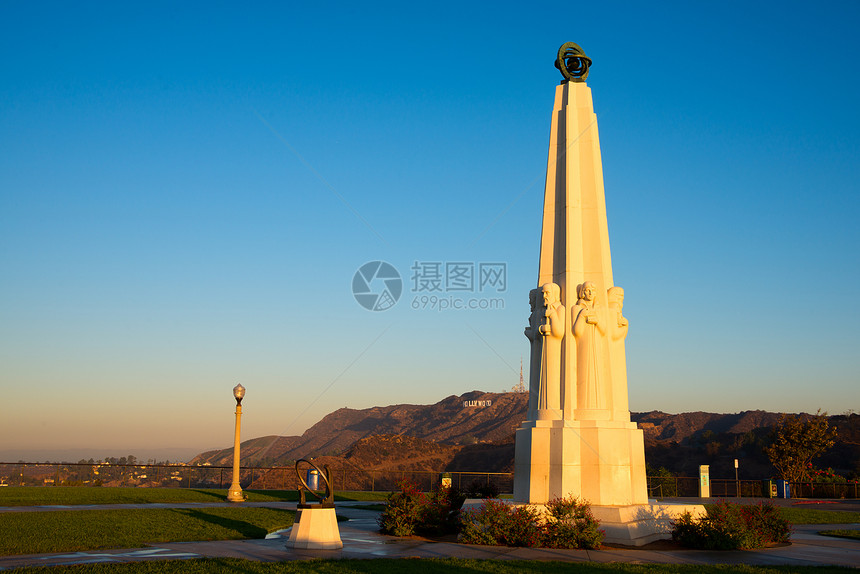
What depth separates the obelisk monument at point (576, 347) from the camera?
15.2 metres

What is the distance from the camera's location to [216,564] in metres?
10.3

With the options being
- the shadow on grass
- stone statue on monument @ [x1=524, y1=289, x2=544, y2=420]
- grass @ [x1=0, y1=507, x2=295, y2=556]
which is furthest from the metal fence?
stone statue on monument @ [x1=524, y1=289, x2=544, y2=420]

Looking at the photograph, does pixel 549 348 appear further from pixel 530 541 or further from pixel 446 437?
pixel 446 437

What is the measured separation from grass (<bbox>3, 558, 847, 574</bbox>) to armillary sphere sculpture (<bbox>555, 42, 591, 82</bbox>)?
40.7ft

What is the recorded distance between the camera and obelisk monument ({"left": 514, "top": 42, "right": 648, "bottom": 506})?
1517cm

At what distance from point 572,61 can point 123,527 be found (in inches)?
626

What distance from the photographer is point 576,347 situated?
52.9ft

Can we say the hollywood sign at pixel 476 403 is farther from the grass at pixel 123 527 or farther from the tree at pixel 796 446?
the grass at pixel 123 527

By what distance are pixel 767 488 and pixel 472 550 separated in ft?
105

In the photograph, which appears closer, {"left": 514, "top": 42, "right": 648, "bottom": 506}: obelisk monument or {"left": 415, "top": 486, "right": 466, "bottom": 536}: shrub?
{"left": 514, "top": 42, "right": 648, "bottom": 506}: obelisk monument

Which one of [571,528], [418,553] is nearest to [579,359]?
[571,528]

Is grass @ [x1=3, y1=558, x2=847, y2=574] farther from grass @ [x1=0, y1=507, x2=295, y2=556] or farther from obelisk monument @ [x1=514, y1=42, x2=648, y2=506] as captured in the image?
obelisk monument @ [x1=514, y1=42, x2=648, y2=506]

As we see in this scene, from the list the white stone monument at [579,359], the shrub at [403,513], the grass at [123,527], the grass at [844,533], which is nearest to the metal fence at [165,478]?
the grass at [123,527]

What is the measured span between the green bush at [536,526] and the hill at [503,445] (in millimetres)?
42004
